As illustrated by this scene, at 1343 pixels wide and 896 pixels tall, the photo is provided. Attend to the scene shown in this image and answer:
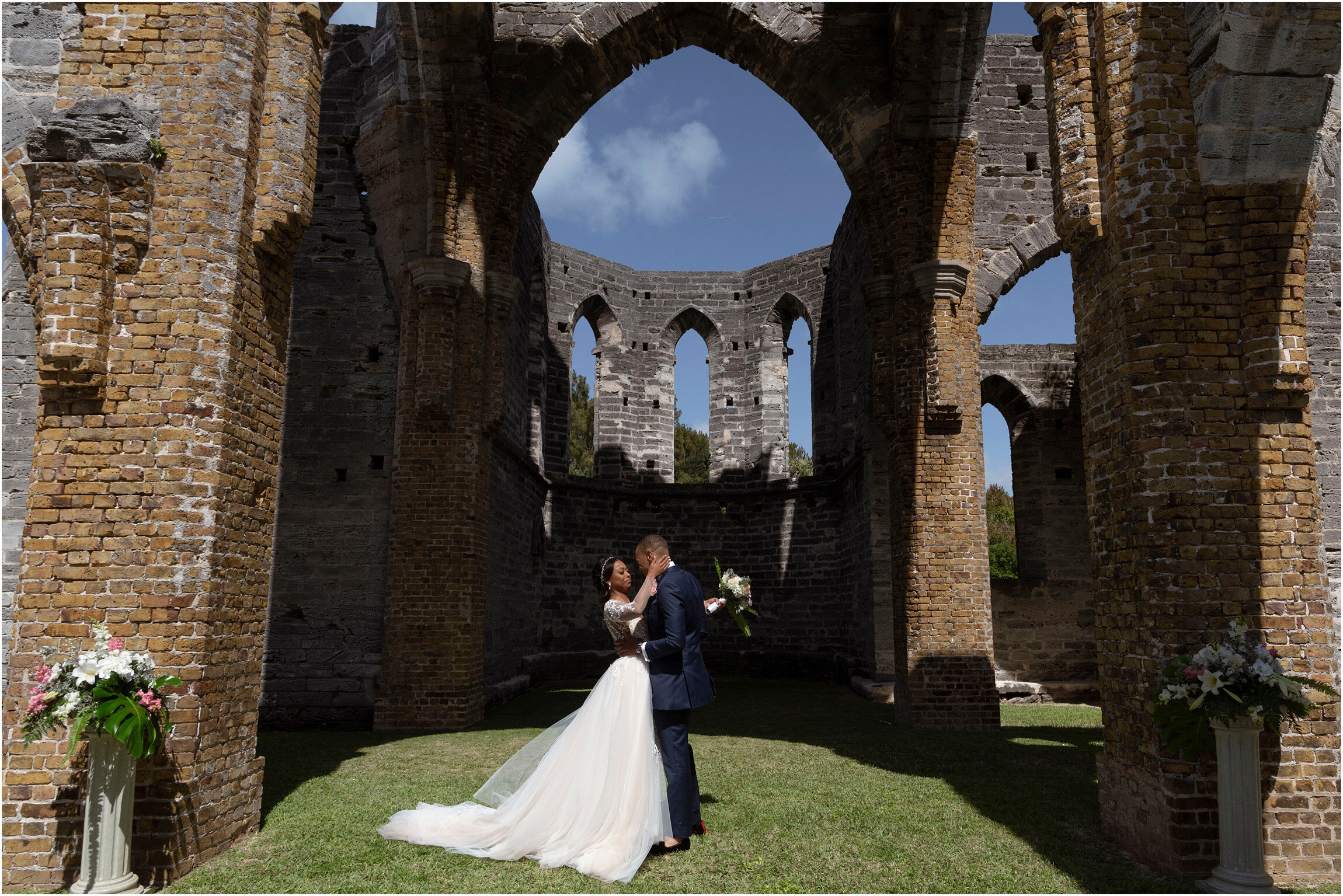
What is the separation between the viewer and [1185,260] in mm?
4656

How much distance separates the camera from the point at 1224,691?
391 cm

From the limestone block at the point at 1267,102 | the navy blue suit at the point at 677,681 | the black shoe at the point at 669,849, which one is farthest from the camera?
the navy blue suit at the point at 677,681

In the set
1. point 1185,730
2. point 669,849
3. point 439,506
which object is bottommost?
point 669,849

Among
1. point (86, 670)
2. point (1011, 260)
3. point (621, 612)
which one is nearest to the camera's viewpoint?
point (86, 670)

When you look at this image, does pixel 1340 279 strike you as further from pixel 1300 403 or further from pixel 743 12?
pixel 743 12

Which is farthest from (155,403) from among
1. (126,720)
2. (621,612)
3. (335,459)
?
(335,459)

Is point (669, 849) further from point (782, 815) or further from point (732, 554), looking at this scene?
point (732, 554)

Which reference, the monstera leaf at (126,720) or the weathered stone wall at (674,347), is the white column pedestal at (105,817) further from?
the weathered stone wall at (674,347)

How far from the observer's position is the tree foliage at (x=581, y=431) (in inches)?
1264

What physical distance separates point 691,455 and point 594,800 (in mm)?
31857

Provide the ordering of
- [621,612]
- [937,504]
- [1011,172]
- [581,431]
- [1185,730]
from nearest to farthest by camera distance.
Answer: [1185,730], [621,612], [937,504], [1011,172], [581,431]

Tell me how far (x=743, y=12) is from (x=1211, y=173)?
774 cm

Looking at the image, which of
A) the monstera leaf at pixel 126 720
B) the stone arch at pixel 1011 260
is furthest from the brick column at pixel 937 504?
the monstera leaf at pixel 126 720

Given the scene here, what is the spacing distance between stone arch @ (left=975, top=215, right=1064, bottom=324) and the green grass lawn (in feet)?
20.7
